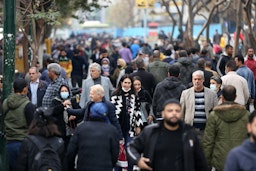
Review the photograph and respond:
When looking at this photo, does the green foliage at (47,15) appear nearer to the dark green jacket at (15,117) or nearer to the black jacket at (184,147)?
the dark green jacket at (15,117)

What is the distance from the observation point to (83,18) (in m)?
25.2

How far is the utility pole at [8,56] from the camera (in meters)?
10.8

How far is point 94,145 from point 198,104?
2947mm

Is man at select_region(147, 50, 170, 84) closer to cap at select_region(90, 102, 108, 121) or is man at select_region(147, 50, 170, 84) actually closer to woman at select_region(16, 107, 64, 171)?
cap at select_region(90, 102, 108, 121)

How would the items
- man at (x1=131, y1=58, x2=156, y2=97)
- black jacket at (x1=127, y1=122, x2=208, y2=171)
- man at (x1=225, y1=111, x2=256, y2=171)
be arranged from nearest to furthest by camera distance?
1. man at (x1=225, y1=111, x2=256, y2=171)
2. black jacket at (x1=127, y1=122, x2=208, y2=171)
3. man at (x1=131, y1=58, x2=156, y2=97)

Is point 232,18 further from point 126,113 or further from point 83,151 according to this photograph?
point 83,151

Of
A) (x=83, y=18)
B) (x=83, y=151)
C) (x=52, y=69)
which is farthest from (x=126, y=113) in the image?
(x=83, y=18)

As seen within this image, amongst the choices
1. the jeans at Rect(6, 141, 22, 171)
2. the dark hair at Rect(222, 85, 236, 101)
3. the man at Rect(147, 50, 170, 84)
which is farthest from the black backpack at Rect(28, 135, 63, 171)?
the man at Rect(147, 50, 170, 84)

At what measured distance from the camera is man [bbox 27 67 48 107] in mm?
13812

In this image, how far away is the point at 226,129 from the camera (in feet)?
32.1

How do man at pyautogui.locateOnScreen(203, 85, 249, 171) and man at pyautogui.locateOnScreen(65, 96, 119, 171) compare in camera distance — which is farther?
man at pyautogui.locateOnScreen(203, 85, 249, 171)

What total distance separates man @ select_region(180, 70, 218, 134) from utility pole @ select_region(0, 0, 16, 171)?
2659 millimetres

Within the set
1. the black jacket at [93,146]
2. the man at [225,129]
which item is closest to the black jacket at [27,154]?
the black jacket at [93,146]

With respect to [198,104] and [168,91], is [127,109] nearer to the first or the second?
[168,91]
